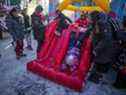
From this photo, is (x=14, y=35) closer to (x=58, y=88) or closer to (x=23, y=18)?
(x=23, y=18)

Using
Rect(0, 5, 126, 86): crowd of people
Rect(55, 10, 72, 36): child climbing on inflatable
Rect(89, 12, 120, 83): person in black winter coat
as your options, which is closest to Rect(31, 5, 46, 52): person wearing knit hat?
Rect(0, 5, 126, 86): crowd of people

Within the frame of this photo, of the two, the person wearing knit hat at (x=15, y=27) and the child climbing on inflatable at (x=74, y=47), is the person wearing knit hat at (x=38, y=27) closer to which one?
the person wearing knit hat at (x=15, y=27)

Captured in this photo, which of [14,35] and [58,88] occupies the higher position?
[14,35]

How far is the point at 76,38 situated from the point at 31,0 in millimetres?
8155

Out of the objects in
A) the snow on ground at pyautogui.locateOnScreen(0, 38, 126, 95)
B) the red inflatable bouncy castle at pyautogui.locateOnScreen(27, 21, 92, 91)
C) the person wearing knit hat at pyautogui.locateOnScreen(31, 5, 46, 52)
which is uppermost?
the person wearing knit hat at pyautogui.locateOnScreen(31, 5, 46, 52)

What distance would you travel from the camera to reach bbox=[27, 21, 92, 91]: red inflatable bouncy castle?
5.25 m

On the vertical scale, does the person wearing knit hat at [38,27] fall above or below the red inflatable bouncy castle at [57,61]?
above

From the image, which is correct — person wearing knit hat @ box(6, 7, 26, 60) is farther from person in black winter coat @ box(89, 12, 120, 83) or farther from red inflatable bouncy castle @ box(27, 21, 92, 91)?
person in black winter coat @ box(89, 12, 120, 83)

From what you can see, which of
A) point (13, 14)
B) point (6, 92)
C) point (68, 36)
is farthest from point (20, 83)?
point (13, 14)

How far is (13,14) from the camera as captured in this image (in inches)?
283

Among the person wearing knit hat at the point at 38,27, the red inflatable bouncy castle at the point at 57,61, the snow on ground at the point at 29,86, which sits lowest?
the snow on ground at the point at 29,86

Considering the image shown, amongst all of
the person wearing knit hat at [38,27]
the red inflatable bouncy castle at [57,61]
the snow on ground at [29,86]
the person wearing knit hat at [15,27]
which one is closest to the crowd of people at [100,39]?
the person wearing knit hat at [38,27]

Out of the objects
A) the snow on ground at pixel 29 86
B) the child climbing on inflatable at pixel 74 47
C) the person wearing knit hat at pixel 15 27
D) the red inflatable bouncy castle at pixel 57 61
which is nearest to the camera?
the snow on ground at pixel 29 86

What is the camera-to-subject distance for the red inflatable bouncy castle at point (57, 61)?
17.2ft
